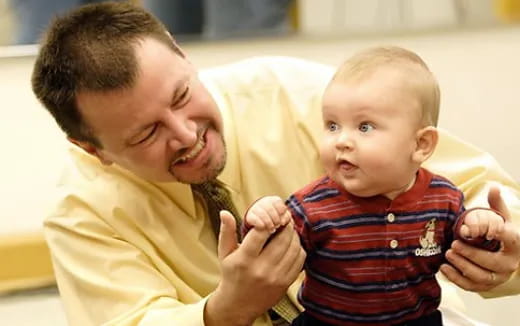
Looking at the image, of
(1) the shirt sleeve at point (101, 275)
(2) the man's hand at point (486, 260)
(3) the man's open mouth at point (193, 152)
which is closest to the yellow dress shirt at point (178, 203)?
(1) the shirt sleeve at point (101, 275)

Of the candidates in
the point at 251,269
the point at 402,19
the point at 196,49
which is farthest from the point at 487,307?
the point at 251,269

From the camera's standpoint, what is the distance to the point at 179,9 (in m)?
2.54

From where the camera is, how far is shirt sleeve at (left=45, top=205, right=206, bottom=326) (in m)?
1.47

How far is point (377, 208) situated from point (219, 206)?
43 centimetres

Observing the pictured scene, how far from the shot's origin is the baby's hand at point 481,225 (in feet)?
3.85

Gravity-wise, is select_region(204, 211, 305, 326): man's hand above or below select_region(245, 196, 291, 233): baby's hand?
below

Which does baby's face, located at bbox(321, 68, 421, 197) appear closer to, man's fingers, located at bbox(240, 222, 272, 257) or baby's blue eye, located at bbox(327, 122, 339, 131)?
baby's blue eye, located at bbox(327, 122, 339, 131)

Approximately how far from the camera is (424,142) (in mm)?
1211

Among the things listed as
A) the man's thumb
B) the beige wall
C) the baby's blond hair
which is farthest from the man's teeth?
Answer: the beige wall

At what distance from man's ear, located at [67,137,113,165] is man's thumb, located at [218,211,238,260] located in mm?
372

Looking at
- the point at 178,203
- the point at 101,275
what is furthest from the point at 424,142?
the point at 101,275

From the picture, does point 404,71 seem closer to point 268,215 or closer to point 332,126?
point 332,126

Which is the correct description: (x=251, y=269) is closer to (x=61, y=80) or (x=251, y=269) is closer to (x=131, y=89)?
(x=131, y=89)

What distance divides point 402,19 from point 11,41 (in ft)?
3.86
